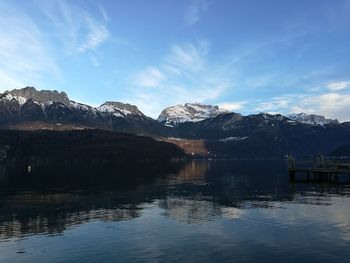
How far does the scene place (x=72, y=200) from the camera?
87.1 m

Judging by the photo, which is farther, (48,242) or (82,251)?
(48,242)

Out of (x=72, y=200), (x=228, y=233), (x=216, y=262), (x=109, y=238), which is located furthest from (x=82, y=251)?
(x=72, y=200)

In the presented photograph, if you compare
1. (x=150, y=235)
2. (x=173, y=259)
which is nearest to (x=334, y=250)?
(x=173, y=259)

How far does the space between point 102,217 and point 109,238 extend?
15.7 metres

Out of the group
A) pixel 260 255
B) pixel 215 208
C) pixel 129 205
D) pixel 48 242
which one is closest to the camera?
pixel 260 255

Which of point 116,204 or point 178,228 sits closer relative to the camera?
point 178,228

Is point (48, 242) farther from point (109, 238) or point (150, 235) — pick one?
point (150, 235)

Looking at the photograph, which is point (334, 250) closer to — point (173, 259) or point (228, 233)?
point (228, 233)

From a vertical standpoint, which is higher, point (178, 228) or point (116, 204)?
point (116, 204)

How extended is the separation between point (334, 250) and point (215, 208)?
3166 cm

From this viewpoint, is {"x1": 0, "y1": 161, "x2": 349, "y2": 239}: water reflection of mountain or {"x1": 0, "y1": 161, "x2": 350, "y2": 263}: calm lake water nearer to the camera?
{"x1": 0, "y1": 161, "x2": 350, "y2": 263}: calm lake water

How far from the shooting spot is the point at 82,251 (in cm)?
4388

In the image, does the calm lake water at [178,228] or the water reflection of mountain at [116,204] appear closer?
the calm lake water at [178,228]

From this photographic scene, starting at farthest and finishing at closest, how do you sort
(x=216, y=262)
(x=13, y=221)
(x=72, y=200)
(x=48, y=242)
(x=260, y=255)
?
(x=72, y=200) < (x=13, y=221) < (x=48, y=242) < (x=260, y=255) < (x=216, y=262)
